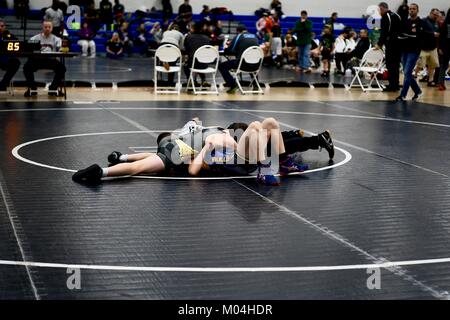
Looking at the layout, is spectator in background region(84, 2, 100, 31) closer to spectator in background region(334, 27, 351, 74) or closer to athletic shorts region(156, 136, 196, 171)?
spectator in background region(334, 27, 351, 74)

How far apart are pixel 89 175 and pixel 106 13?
68.2ft

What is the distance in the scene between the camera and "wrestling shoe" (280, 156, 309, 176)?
7.30 metres

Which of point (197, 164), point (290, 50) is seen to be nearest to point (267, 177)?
point (197, 164)

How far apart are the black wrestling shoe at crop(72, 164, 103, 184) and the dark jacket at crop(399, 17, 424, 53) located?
942cm

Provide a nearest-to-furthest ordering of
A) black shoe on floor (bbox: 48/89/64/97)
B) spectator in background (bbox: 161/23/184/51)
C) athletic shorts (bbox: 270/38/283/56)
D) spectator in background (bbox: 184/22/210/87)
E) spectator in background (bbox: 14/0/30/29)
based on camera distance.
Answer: black shoe on floor (bbox: 48/89/64/97)
spectator in background (bbox: 184/22/210/87)
spectator in background (bbox: 161/23/184/51)
athletic shorts (bbox: 270/38/283/56)
spectator in background (bbox: 14/0/30/29)

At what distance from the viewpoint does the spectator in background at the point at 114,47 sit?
25.2 meters

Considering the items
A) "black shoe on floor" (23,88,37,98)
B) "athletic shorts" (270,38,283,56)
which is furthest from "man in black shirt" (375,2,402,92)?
"athletic shorts" (270,38,283,56)

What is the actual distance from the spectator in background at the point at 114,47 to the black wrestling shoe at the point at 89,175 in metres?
18.8

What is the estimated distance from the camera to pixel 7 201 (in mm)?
6102

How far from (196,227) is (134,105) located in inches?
301

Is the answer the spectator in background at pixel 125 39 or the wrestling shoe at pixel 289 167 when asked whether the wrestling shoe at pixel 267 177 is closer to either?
the wrestling shoe at pixel 289 167

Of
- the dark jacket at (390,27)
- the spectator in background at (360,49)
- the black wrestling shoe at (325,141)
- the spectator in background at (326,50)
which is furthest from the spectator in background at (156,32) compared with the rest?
the black wrestling shoe at (325,141)

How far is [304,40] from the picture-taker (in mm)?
21844

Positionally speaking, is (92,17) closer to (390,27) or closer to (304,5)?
(304,5)
